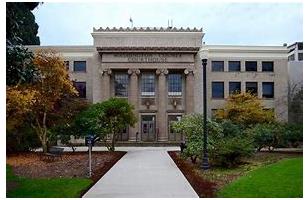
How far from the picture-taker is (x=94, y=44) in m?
38.6

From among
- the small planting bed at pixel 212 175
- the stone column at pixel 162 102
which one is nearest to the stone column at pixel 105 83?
the stone column at pixel 162 102

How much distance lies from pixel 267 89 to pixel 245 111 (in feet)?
19.2

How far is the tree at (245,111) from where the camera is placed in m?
36.0

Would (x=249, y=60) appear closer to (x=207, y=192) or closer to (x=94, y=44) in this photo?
(x=94, y=44)

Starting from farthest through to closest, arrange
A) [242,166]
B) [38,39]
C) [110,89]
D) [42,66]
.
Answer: [38,39]
[110,89]
[42,66]
[242,166]

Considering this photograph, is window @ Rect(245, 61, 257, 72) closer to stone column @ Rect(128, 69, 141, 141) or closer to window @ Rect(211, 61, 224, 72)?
window @ Rect(211, 61, 224, 72)

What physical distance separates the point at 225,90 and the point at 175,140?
6545 mm

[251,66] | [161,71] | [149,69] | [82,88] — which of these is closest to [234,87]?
[251,66]

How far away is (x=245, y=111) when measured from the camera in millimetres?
36469

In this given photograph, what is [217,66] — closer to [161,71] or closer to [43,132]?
[161,71]

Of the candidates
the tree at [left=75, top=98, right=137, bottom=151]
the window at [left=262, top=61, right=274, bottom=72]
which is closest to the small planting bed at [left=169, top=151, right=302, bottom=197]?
the tree at [left=75, top=98, right=137, bottom=151]

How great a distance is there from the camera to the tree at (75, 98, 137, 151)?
27.2m

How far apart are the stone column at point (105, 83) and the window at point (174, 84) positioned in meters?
5.19

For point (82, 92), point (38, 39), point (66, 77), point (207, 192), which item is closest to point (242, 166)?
point (207, 192)
